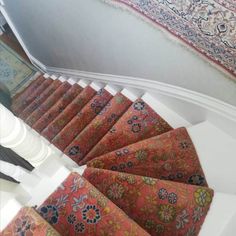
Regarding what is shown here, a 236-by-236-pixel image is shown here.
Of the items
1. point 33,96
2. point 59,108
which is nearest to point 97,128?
point 59,108

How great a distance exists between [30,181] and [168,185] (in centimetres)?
71

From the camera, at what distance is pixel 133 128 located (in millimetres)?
2197

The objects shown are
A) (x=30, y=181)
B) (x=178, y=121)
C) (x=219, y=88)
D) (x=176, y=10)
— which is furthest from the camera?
(x=178, y=121)

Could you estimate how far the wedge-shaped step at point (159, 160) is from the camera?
6.07 ft

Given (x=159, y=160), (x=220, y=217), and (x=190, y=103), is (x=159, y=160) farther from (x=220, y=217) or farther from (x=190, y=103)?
(x=220, y=217)

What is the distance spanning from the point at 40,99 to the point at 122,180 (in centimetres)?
242

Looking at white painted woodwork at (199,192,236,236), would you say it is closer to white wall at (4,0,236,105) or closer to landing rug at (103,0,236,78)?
white wall at (4,0,236,105)

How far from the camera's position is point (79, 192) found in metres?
1.45

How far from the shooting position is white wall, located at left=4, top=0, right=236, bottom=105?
1.72m

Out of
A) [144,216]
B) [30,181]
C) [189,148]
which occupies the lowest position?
[30,181]

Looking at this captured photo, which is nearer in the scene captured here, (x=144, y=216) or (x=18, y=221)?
(x=18, y=221)

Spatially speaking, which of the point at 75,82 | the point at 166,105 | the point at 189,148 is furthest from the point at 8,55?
the point at 189,148

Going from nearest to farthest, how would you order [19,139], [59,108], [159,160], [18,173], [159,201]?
[19,139] < [18,173] < [159,201] < [159,160] < [59,108]

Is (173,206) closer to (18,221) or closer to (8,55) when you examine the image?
(18,221)
